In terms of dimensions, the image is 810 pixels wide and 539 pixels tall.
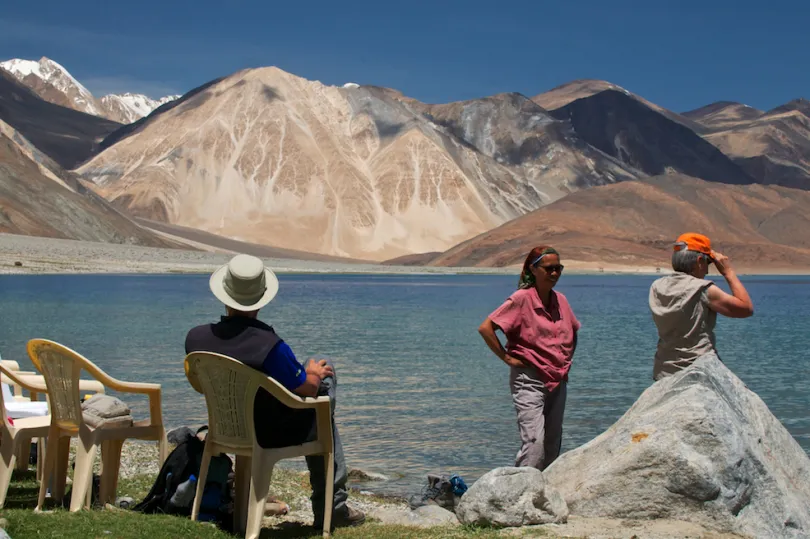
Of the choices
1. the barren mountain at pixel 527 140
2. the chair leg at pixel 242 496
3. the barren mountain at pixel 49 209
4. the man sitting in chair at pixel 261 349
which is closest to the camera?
the man sitting in chair at pixel 261 349

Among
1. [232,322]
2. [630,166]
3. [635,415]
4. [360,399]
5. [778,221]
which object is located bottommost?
[360,399]

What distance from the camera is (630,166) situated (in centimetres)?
19812

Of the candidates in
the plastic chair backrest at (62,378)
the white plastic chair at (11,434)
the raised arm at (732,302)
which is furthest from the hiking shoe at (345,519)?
the raised arm at (732,302)

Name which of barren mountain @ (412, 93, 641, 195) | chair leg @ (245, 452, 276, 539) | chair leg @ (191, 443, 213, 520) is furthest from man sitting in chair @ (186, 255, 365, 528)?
barren mountain @ (412, 93, 641, 195)

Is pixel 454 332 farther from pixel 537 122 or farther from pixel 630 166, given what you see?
pixel 630 166

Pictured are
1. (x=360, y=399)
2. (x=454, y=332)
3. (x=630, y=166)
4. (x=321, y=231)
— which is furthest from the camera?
(x=630, y=166)

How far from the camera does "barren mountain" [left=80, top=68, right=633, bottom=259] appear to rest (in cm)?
13850

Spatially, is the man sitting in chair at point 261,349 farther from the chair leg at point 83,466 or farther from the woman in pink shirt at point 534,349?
the woman in pink shirt at point 534,349

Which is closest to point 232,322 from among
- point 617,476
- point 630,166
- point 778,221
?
point 617,476

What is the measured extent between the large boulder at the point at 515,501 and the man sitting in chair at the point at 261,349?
109 cm

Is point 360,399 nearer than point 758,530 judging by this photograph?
No

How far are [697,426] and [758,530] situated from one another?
0.68 metres

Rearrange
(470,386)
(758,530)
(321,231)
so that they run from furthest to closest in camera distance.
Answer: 1. (321,231)
2. (470,386)
3. (758,530)

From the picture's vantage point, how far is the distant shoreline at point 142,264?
71500 millimetres
